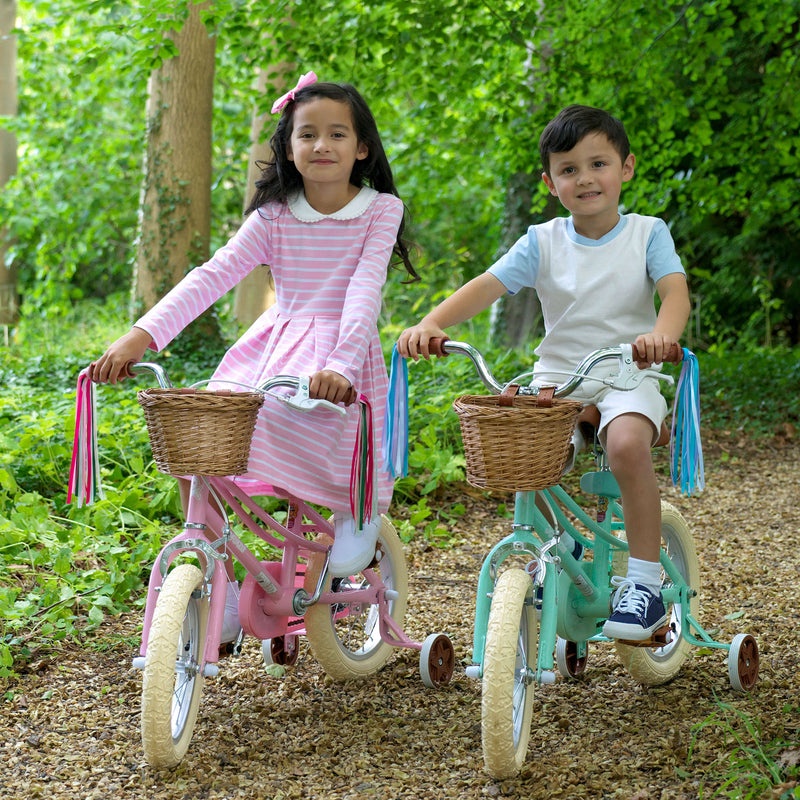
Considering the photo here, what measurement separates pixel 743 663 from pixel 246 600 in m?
1.46

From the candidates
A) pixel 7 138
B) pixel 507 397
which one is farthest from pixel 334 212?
pixel 7 138

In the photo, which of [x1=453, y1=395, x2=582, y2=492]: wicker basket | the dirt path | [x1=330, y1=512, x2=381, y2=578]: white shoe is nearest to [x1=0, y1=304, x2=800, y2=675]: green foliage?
the dirt path

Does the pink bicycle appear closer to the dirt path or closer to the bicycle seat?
the dirt path

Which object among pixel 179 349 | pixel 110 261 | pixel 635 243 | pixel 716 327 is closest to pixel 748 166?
pixel 716 327

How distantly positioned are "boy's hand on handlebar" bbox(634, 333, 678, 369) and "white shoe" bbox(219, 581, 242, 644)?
1254 millimetres

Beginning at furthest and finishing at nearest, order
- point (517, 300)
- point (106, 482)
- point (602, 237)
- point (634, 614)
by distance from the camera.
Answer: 1. point (517, 300)
2. point (106, 482)
3. point (602, 237)
4. point (634, 614)

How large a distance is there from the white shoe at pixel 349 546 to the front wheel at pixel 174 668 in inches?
20.0

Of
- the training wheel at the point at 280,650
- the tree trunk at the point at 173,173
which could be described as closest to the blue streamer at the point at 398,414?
the training wheel at the point at 280,650

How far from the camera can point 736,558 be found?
4.31 metres

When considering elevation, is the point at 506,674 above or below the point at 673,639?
above

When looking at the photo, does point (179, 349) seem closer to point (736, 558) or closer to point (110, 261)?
point (736, 558)

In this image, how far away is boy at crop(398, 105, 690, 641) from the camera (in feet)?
8.15

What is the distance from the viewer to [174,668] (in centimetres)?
221

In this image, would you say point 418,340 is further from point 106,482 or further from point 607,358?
point 106,482
